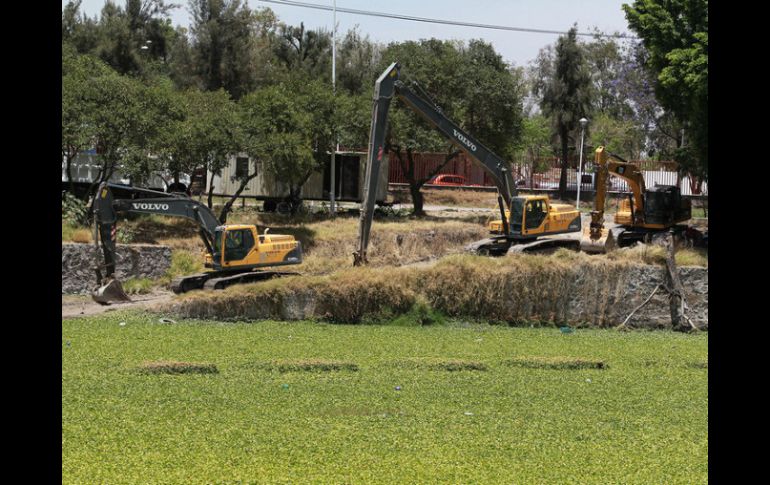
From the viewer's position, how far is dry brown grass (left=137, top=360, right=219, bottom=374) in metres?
17.3

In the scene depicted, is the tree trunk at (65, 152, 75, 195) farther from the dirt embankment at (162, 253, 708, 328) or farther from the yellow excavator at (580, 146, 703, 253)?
the yellow excavator at (580, 146, 703, 253)

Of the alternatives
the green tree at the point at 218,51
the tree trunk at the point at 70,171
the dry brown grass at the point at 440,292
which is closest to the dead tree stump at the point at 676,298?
the dry brown grass at the point at 440,292

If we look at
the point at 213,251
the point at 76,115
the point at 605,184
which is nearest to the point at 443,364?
the point at 213,251

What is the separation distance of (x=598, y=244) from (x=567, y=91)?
29.4 metres

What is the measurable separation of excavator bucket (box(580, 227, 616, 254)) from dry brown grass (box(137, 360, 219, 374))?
64.8ft

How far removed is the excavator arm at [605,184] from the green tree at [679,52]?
4.58 metres

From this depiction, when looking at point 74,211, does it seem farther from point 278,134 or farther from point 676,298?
point 676,298

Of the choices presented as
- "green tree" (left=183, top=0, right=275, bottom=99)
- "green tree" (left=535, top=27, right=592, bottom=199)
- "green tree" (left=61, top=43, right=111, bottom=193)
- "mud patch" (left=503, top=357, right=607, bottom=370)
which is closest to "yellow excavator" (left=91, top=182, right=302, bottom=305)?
"green tree" (left=61, top=43, right=111, bottom=193)

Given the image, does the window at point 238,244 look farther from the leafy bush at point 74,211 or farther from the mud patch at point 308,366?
the mud patch at point 308,366

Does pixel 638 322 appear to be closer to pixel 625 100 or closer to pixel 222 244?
pixel 222 244

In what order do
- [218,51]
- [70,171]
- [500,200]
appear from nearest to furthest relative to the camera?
[500,200]
[70,171]
[218,51]

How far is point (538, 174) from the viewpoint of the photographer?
216 ft

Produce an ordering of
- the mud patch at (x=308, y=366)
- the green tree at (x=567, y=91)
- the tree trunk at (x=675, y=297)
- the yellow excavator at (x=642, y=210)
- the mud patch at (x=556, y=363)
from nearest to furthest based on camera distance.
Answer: the mud patch at (x=308, y=366), the mud patch at (x=556, y=363), the tree trunk at (x=675, y=297), the yellow excavator at (x=642, y=210), the green tree at (x=567, y=91)

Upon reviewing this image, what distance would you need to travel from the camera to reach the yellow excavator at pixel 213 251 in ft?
90.9
